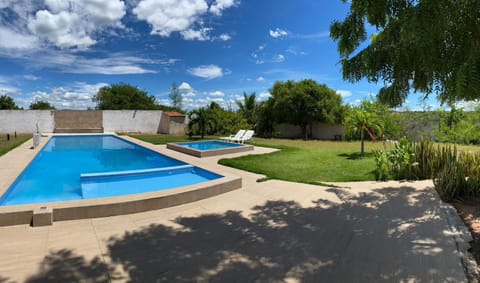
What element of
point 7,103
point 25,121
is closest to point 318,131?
point 25,121

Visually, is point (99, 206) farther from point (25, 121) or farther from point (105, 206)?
point (25, 121)

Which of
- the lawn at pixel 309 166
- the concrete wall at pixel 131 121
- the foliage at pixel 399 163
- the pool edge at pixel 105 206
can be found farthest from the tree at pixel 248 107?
the pool edge at pixel 105 206

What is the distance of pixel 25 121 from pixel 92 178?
19.9 m

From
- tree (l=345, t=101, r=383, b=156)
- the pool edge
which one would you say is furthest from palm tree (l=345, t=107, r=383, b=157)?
the pool edge

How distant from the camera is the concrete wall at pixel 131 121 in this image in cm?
2506

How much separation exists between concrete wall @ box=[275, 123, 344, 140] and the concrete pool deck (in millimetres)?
17653

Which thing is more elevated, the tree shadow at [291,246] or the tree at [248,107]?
the tree at [248,107]

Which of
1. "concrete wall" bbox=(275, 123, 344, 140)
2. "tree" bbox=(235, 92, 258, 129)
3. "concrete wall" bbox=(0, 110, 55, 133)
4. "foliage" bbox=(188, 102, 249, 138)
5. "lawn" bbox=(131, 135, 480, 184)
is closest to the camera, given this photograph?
"lawn" bbox=(131, 135, 480, 184)

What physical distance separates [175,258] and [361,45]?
292 cm

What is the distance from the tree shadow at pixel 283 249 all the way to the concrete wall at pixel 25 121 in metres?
24.5

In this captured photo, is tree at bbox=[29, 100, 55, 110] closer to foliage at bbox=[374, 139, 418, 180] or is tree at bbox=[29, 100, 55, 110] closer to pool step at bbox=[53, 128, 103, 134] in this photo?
pool step at bbox=[53, 128, 103, 134]

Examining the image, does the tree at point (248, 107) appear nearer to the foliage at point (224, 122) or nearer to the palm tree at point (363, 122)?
the foliage at point (224, 122)

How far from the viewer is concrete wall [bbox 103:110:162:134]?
82.2 feet

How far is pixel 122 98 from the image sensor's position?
1486 inches
